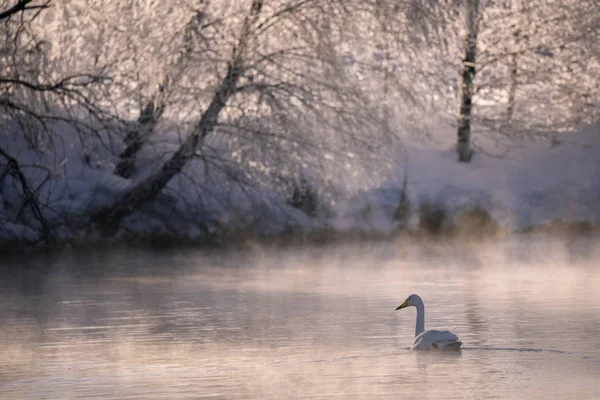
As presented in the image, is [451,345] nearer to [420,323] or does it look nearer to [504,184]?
[420,323]

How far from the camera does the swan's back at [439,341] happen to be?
10328 mm

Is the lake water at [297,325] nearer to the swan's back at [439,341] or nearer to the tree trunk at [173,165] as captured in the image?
the swan's back at [439,341]

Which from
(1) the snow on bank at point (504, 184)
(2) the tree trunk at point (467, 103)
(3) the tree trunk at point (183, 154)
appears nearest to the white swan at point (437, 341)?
(3) the tree trunk at point (183, 154)

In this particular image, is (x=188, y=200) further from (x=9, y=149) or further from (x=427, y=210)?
(x=427, y=210)

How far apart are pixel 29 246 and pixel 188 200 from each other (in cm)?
338

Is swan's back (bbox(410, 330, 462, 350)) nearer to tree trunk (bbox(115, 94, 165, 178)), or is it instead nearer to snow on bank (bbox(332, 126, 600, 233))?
tree trunk (bbox(115, 94, 165, 178))

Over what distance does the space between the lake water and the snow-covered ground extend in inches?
74.8

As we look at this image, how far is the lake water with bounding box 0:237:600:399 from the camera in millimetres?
9031

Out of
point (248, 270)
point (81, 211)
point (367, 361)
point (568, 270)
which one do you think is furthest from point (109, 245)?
point (367, 361)

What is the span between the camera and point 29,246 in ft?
71.5

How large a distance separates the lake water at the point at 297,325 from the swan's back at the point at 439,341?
0.09m

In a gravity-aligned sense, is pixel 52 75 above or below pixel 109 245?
above

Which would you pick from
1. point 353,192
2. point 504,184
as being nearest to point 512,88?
point 504,184

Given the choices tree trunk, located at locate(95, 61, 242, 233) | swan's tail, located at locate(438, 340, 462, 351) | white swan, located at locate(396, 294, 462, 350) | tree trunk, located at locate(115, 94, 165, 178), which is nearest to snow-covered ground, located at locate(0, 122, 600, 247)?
tree trunk, located at locate(95, 61, 242, 233)
